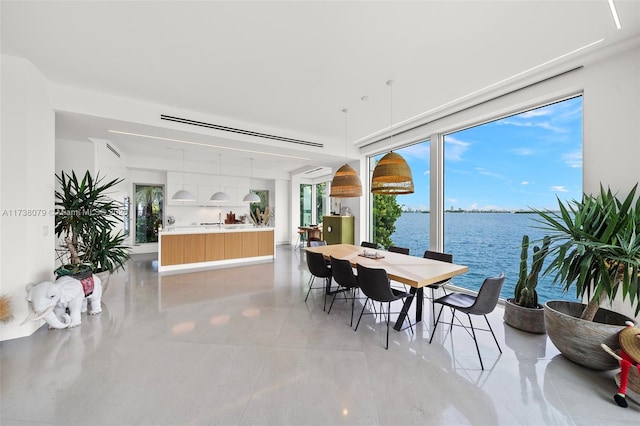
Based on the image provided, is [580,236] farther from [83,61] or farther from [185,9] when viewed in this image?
[83,61]

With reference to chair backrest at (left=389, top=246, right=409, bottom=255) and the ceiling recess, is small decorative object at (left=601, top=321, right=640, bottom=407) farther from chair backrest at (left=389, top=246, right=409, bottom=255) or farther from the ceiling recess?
the ceiling recess

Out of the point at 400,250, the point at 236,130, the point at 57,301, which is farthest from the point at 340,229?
the point at 57,301

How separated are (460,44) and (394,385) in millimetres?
3280

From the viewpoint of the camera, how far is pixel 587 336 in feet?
6.88

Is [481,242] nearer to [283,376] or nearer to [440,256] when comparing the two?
[440,256]

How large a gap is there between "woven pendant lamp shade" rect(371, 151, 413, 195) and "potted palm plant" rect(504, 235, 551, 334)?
1.47m

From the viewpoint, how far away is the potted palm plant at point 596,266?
193 cm

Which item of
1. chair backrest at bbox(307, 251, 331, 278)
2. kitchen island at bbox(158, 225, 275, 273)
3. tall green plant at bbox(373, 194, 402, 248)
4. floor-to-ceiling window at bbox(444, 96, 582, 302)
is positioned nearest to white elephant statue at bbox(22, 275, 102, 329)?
kitchen island at bbox(158, 225, 275, 273)

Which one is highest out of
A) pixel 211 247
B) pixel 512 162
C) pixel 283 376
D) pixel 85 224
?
pixel 512 162

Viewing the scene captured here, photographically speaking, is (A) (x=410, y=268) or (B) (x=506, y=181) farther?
(B) (x=506, y=181)

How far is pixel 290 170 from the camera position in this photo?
9.12m

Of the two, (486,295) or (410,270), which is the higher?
(410,270)

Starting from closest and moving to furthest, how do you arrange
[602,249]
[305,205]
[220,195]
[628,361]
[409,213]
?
[628,361]
[602,249]
[409,213]
[220,195]
[305,205]

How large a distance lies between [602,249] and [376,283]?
189 centimetres
